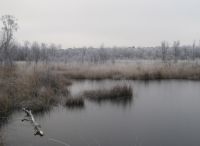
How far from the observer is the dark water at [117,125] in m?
6.29

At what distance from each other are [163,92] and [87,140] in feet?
25.9

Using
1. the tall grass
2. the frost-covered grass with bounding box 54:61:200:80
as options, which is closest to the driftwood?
the tall grass

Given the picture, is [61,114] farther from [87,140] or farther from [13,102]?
[87,140]

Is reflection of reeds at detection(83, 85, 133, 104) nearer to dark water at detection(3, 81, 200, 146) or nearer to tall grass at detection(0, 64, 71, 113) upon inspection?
dark water at detection(3, 81, 200, 146)

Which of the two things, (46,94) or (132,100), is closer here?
(46,94)

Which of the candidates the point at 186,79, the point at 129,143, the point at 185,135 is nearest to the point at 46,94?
the point at 129,143

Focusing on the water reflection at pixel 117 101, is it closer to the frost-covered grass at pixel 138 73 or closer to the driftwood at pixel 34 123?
the driftwood at pixel 34 123

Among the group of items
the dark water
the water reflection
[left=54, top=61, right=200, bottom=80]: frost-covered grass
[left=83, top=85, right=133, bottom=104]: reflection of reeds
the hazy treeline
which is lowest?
the dark water

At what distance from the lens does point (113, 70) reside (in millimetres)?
19766

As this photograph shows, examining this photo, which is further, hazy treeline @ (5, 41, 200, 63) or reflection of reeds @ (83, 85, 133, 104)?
hazy treeline @ (5, 41, 200, 63)

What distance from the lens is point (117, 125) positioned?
7.62 meters

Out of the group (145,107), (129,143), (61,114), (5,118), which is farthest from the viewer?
(145,107)

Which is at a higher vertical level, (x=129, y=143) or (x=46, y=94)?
(x=46, y=94)

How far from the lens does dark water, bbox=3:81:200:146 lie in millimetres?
6289
